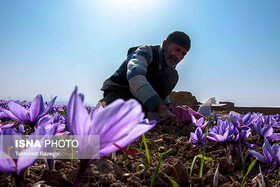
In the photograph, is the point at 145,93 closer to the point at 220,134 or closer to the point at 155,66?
the point at 155,66

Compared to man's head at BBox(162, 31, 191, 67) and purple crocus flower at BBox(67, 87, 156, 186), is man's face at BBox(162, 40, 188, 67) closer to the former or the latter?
man's head at BBox(162, 31, 191, 67)

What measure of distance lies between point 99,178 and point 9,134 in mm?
406

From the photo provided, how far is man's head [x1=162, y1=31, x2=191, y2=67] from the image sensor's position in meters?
3.25

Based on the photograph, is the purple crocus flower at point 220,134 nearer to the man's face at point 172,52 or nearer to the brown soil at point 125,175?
the brown soil at point 125,175

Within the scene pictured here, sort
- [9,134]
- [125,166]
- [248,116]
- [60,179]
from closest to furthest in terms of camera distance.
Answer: [9,134] < [60,179] < [125,166] < [248,116]

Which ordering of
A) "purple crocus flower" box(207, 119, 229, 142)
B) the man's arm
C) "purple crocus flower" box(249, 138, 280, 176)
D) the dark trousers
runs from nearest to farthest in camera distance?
"purple crocus flower" box(249, 138, 280, 176), "purple crocus flower" box(207, 119, 229, 142), the man's arm, the dark trousers

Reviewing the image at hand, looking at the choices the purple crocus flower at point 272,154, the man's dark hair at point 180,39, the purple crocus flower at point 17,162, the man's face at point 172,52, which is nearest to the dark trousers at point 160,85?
the man's face at point 172,52

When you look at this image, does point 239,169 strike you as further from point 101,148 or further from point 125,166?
point 101,148

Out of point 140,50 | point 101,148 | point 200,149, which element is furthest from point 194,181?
point 140,50

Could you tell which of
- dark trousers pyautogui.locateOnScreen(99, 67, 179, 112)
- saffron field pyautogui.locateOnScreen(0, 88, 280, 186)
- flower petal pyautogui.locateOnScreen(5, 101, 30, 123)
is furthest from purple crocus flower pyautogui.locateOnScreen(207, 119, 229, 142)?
dark trousers pyautogui.locateOnScreen(99, 67, 179, 112)

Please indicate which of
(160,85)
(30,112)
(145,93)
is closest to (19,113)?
(30,112)

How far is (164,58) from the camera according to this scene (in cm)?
344

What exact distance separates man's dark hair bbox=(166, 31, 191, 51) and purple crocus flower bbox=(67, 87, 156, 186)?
3007 mm

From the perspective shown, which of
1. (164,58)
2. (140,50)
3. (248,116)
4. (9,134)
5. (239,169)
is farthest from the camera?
(164,58)
